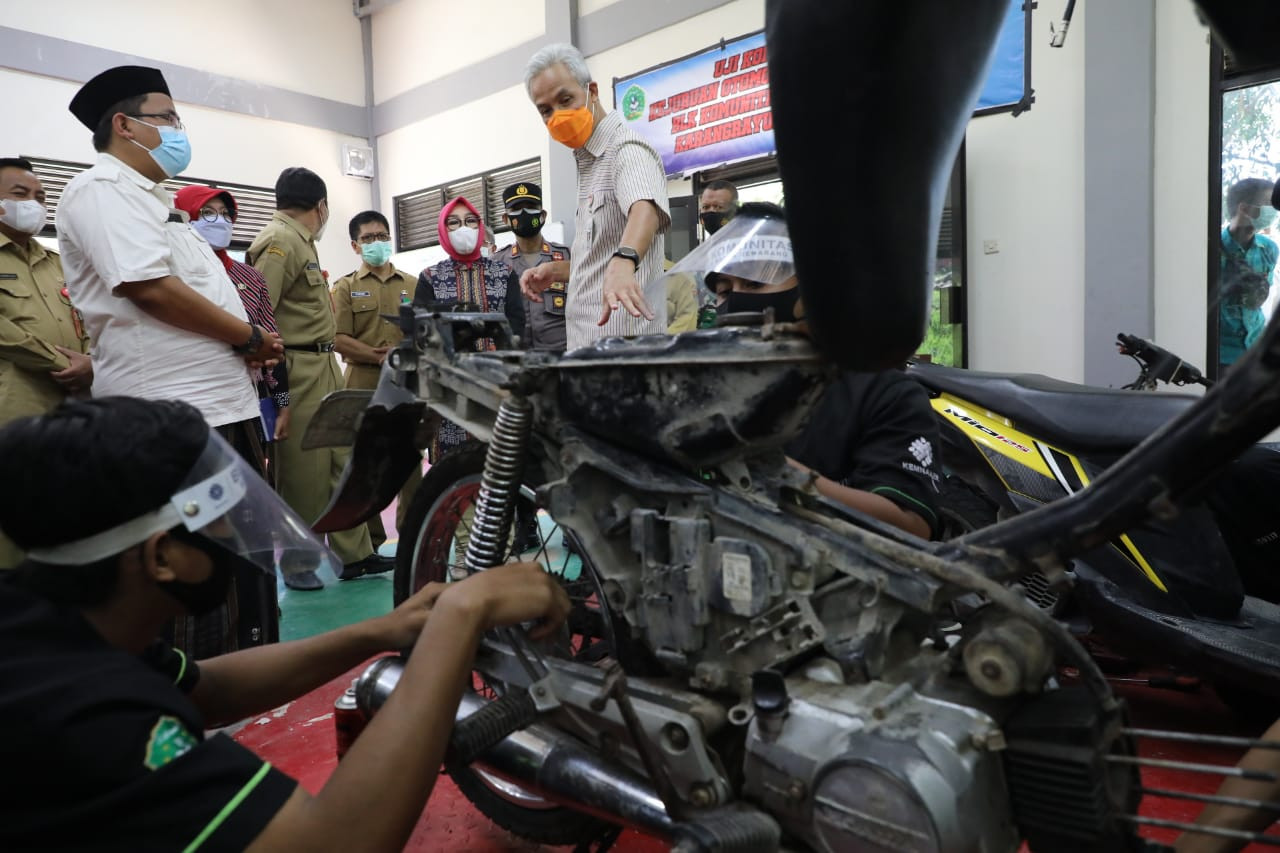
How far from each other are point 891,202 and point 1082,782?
2.59 ft

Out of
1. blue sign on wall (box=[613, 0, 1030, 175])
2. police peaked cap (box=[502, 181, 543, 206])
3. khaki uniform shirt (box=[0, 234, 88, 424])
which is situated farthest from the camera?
blue sign on wall (box=[613, 0, 1030, 175])

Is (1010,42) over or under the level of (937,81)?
over

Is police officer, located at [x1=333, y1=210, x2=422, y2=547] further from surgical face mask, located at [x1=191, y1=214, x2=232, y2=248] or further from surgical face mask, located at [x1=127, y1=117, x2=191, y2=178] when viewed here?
surgical face mask, located at [x1=127, y1=117, x2=191, y2=178]

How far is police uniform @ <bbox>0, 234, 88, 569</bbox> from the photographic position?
331cm

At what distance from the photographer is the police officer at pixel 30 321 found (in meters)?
3.32

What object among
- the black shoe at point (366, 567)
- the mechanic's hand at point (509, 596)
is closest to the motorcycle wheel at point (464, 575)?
the mechanic's hand at point (509, 596)

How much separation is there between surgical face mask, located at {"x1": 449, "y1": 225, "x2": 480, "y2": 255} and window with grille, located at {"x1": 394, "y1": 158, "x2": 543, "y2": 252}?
3209mm

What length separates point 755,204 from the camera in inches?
73.2

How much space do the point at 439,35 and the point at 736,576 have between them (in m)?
10.1

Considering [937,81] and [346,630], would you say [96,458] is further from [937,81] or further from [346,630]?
[937,81]

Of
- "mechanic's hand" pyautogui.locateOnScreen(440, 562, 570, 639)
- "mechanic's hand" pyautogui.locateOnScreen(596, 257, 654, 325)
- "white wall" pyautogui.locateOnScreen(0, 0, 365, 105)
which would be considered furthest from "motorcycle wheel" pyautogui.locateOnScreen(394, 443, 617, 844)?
"white wall" pyautogui.locateOnScreen(0, 0, 365, 105)

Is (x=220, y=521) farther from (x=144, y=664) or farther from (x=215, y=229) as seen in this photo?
(x=215, y=229)

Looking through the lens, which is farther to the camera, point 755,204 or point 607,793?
point 755,204

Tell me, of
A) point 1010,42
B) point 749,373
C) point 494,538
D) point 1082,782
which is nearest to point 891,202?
point 749,373
